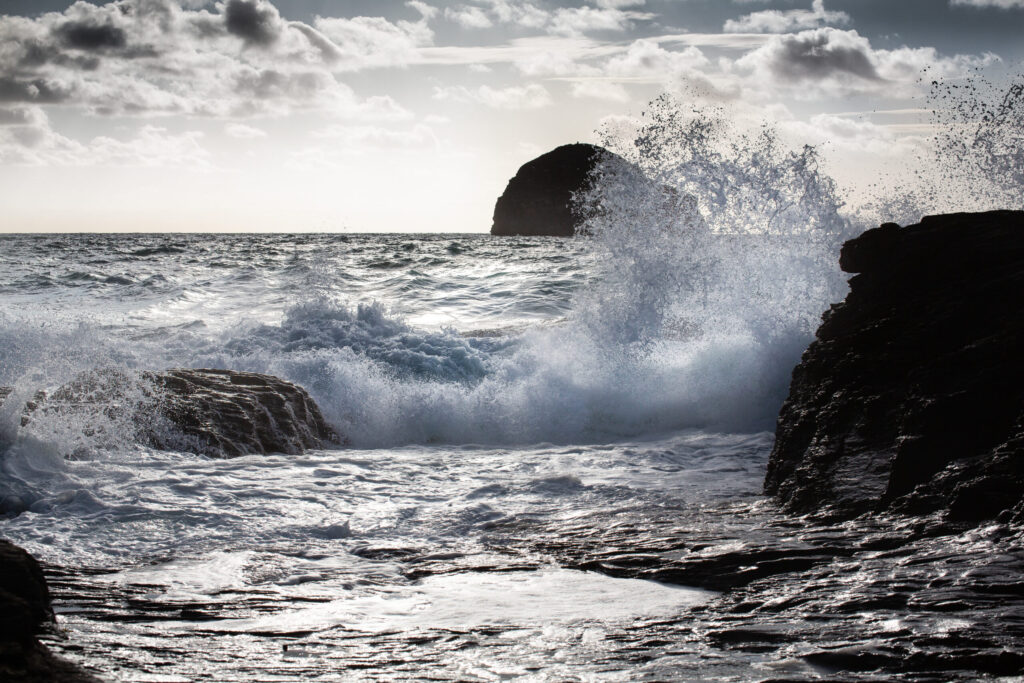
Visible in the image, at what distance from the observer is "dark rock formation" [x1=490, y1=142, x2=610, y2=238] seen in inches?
3056

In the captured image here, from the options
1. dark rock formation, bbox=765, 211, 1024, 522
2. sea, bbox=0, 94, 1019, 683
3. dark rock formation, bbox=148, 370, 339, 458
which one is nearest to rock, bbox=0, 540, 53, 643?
sea, bbox=0, 94, 1019, 683

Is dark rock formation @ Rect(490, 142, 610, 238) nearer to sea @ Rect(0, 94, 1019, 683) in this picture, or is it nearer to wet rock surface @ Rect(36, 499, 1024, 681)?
sea @ Rect(0, 94, 1019, 683)

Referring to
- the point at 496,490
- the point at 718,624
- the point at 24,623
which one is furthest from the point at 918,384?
the point at 24,623

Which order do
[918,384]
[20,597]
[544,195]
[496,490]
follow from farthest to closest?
[544,195] → [496,490] → [918,384] → [20,597]

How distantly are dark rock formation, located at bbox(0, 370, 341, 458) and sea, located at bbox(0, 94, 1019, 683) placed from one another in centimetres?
20

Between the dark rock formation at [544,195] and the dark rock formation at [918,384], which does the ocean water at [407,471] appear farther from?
the dark rock formation at [544,195]

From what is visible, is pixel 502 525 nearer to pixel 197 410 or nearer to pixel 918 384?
pixel 918 384

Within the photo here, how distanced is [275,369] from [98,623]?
6.29m

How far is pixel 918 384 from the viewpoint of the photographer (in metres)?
4.40

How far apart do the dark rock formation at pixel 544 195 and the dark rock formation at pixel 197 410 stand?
68.7 metres

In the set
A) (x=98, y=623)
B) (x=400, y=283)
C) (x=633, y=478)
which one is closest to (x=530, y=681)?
(x=98, y=623)

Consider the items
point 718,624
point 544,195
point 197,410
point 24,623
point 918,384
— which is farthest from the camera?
point 544,195

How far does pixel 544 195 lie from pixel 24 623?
80486 mm

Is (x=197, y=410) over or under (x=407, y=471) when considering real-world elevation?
over
